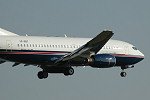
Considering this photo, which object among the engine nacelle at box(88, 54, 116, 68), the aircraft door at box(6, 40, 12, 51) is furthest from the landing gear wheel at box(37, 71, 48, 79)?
the aircraft door at box(6, 40, 12, 51)

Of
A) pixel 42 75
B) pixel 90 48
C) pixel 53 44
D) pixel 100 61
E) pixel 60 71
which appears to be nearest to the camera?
pixel 90 48

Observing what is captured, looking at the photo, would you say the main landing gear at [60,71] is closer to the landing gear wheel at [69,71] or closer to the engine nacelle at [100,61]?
the landing gear wheel at [69,71]

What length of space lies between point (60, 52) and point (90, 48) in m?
4.45

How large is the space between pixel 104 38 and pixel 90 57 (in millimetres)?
4578

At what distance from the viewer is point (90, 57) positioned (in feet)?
155

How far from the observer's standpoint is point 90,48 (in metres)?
44.7

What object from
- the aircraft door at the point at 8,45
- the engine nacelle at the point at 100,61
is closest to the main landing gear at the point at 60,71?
the engine nacelle at the point at 100,61

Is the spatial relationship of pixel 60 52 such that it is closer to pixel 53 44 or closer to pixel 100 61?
pixel 53 44

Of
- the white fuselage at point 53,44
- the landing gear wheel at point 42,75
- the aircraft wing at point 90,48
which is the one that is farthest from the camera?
the landing gear wheel at point 42,75

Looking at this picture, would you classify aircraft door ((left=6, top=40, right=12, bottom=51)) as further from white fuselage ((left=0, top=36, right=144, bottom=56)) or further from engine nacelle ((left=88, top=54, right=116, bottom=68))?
engine nacelle ((left=88, top=54, right=116, bottom=68))

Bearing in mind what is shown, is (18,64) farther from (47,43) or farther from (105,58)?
(105,58)

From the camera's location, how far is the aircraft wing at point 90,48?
42594mm

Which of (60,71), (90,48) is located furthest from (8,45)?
(60,71)

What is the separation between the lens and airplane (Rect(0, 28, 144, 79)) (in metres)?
44.3
